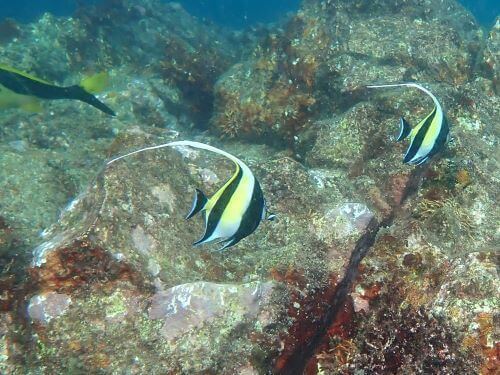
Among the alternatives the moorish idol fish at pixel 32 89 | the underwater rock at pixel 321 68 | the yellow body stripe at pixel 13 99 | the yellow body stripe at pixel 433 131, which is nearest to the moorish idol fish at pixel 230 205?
the yellow body stripe at pixel 433 131

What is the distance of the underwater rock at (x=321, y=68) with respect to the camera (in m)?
6.41

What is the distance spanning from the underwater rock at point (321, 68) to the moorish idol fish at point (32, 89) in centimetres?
280

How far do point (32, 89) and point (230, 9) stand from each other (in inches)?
1472

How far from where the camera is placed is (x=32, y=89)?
450cm

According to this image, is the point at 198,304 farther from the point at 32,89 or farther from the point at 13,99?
the point at 13,99

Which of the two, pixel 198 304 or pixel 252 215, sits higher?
pixel 252 215

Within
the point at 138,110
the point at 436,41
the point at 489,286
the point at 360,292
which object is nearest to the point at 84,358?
the point at 360,292

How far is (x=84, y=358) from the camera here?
2742 millimetres

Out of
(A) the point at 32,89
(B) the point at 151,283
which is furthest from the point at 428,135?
(A) the point at 32,89

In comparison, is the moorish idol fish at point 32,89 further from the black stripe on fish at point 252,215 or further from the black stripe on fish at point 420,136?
the black stripe on fish at point 420,136

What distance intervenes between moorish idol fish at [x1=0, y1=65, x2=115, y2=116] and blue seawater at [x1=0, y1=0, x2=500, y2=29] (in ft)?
71.2

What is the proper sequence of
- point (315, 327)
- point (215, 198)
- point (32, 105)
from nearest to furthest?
point (215, 198)
point (315, 327)
point (32, 105)

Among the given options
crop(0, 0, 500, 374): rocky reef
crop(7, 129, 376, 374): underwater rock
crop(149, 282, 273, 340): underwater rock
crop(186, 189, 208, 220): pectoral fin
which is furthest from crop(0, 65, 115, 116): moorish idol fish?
crop(186, 189, 208, 220): pectoral fin

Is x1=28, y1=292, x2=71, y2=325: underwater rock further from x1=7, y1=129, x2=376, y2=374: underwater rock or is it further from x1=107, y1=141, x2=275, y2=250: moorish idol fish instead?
x1=107, y1=141, x2=275, y2=250: moorish idol fish
